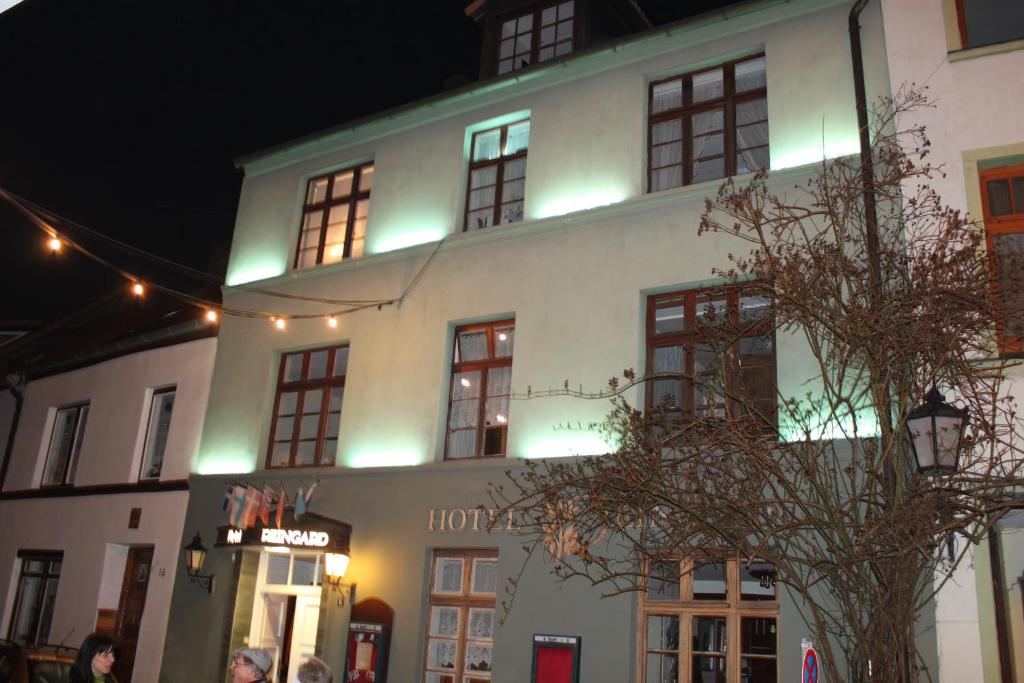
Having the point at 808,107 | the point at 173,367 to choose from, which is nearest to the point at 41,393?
the point at 173,367

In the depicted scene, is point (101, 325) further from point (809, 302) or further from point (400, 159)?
point (809, 302)

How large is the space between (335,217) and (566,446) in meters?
6.34

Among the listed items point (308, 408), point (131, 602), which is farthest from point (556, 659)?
point (131, 602)

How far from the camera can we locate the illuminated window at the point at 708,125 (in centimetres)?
1197

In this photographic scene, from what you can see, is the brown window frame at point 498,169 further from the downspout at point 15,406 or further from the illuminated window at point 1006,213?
the downspout at point 15,406

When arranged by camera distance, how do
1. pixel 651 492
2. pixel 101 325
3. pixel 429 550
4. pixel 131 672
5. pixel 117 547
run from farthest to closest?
pixel 101 325 → pixel 117 547 → pixel 131 672 → pixel 429 550 → pixel 651 492

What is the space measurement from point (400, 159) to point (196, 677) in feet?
27.2

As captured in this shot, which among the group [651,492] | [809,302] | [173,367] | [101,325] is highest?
[101,325]

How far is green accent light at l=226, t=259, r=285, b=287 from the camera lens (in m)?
15.8

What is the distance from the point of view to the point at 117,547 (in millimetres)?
16078

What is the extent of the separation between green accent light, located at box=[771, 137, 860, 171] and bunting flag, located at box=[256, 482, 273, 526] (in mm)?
8045

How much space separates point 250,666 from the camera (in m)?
5.77

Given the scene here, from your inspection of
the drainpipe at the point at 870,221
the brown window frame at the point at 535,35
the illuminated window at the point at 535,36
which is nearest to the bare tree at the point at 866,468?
the drainpipe at the point at 870,221

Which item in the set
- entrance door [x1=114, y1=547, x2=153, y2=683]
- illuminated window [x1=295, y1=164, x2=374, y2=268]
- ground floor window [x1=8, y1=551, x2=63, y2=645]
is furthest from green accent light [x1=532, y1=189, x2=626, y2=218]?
ground floor window [x1=8, y1=551, x2=63, y2=645]
